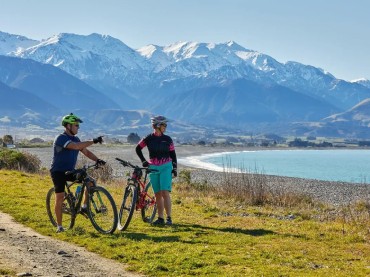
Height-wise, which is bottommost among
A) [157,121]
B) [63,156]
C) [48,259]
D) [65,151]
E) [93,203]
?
[48,259]

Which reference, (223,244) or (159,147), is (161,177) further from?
(223,244)

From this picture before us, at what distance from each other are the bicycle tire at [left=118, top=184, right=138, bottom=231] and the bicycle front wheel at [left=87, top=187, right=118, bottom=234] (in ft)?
1.26

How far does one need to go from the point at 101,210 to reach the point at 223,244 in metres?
2.95

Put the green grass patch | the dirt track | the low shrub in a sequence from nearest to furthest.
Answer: the dirt track
the green grass patch
the low shrub

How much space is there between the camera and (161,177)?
1382cm

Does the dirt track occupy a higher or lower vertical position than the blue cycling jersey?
lower

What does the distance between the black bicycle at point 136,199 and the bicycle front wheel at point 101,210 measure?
477 millimetres

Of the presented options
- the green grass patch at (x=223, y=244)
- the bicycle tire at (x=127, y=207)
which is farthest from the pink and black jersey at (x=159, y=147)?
the green grass patch at (x=223, y=244)

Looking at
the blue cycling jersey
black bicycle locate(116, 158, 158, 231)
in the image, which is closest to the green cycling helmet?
the blue cycling jersey

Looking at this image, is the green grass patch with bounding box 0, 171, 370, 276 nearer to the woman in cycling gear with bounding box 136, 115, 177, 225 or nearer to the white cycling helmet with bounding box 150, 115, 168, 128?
the woman in cycling gear with bounding box 136, 115, 177, 225

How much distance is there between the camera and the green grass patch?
9875 mm

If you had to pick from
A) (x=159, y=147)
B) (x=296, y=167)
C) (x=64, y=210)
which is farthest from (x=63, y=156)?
(x=296, y=167)

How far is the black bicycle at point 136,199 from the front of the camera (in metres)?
13.3

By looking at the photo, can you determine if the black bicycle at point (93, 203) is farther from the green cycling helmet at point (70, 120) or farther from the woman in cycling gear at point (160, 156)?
the woman in cycling gear at point (160, 156)
